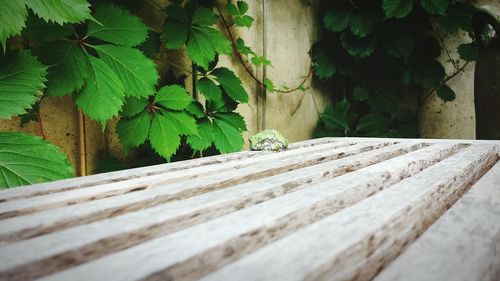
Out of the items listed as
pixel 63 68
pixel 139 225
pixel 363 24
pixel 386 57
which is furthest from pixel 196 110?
pixel 386 57

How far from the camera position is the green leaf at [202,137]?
1.48 meters

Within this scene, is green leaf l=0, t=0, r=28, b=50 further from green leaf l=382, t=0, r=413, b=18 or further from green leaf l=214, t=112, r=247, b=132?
green leaf l=382, t=0, r=413, b=18

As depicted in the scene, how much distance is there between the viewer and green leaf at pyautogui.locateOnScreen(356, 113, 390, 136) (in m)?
2.84

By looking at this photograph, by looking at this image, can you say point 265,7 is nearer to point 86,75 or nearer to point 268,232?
point 86,75

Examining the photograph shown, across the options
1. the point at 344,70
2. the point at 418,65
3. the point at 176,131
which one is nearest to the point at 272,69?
the point at 344,70

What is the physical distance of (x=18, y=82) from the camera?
85 cm

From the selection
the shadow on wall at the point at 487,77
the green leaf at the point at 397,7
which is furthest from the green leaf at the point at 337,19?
the shadow on wall at the point at 487,77

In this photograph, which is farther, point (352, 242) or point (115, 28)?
point (115, 28)

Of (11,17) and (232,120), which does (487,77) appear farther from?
(11,17)

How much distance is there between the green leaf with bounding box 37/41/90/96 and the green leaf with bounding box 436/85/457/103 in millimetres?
2692

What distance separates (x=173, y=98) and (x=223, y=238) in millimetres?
1010

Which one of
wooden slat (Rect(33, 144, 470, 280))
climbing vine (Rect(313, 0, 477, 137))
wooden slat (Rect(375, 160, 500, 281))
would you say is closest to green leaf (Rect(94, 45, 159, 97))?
wooden slat (Rect(33, 144, 470, 280))

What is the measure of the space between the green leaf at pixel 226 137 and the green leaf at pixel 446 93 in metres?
2.03

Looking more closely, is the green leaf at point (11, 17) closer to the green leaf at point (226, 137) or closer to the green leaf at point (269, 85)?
the green leaf at point (226, 137)
